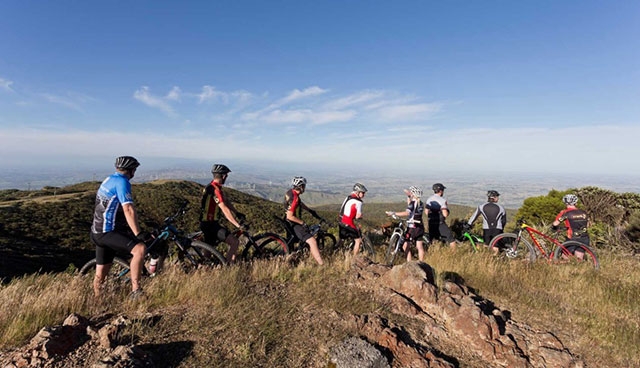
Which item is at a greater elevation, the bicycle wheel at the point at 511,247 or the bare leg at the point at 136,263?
the bare leg at the point at 136,263

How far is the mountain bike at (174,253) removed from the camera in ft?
17.5

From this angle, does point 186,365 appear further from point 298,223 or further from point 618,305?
point 618,305

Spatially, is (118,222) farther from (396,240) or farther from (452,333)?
(396,240)

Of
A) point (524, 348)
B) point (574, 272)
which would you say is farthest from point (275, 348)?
point (574, 272)

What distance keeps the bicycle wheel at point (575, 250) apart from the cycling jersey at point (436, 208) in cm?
303

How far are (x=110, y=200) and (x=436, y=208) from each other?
27.7 ft

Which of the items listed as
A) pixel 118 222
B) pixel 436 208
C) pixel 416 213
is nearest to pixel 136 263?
pixel 118 222

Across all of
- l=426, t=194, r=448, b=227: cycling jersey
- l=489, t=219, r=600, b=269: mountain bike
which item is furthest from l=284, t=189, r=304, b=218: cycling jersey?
l=489, t=219, r=600, b=269: mountain bike

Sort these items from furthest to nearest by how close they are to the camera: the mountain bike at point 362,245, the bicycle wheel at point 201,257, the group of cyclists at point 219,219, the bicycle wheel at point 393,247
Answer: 1. the mountain bike at point 362,245
2. the bicycle wheel at point 393,247
3. the bicycle wheel at point 201,257
4. the group of cyclists at point 219,219

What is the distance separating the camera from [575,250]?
8.21 m

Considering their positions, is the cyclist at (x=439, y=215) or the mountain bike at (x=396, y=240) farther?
the cyclist at (x=439, y=215)

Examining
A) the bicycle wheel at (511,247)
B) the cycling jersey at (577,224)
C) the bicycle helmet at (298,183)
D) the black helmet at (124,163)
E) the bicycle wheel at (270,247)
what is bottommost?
the bicycle wheel at (511,247)

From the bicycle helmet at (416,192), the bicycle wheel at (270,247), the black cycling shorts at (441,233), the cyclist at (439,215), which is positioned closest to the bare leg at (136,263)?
the bicycle wheel at (270,247)

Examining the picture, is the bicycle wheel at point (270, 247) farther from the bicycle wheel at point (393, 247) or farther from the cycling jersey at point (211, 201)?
the bicycle wheel at point (393, 247)
